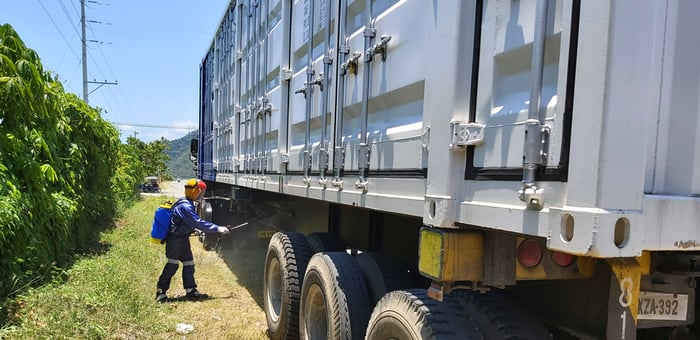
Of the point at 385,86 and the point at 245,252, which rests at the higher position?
the point at 385,86

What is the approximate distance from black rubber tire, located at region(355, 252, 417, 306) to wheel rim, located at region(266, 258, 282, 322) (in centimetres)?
143

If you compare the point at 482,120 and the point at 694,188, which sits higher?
the point at 482,120

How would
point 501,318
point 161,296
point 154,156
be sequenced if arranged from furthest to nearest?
1. point 154,156
2. point 161,296
3. point 501,318

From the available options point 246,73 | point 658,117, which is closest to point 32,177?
point 246,73

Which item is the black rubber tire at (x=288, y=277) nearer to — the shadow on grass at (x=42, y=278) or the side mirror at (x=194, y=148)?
the shadow on grass at (x=42, y=278)

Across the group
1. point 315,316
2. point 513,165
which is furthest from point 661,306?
point 315,316

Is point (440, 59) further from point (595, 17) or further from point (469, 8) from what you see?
point (595, 17)

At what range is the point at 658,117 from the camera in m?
1.33

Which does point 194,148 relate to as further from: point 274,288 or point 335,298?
point 335,298

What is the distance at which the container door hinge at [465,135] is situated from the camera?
5.56ft

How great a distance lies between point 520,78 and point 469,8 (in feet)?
1.12

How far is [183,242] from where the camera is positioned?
610 cm

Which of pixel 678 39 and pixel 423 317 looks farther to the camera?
pixel 423 317

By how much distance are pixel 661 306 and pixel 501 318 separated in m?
0.52
